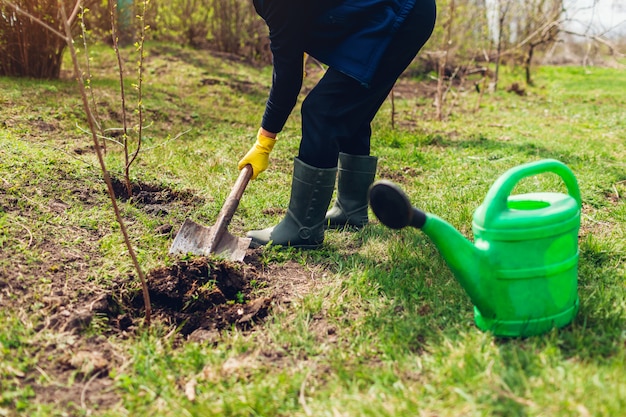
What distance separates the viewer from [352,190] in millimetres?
3006

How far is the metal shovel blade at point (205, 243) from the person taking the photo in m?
2.50

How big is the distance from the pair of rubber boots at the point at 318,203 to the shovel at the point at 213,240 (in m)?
0.19

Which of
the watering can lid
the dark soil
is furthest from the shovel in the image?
the watering can lid

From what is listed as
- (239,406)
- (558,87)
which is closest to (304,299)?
(239,406)

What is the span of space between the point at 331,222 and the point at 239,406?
1.61 meters

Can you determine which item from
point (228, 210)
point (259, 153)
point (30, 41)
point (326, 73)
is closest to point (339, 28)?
point (326, 73)

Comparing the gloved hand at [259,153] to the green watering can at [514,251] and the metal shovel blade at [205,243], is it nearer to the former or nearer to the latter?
the metal shovel blade at [205,243]

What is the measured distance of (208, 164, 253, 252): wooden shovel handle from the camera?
256 cm

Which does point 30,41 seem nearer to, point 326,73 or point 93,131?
point 326,73

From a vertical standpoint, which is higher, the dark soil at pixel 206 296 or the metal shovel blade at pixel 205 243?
the metal shovel blade at pixel 205 243

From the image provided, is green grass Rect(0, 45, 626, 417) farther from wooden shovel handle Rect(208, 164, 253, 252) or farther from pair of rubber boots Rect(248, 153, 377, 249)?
wooden shovel handle Rect(208, 164, 253, 252)

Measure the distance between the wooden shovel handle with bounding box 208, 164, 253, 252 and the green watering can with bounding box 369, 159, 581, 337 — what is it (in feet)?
3.51

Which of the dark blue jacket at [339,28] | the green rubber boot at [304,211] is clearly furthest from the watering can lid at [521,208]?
the green rubber boot at [304,211]

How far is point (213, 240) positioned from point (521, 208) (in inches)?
53.2
